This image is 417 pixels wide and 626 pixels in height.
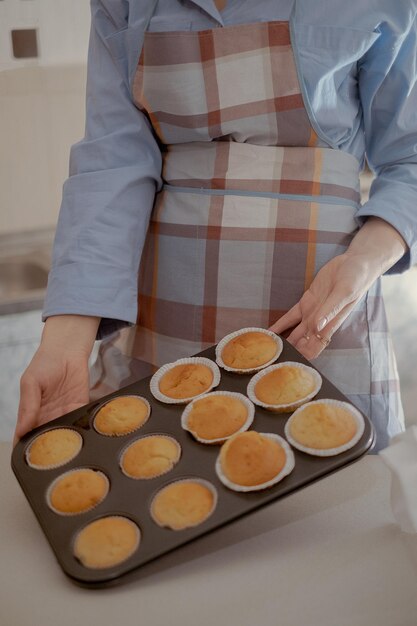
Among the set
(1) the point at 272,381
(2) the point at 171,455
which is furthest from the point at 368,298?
(2) the point at 171,455

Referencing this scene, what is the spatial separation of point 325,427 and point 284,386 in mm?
92

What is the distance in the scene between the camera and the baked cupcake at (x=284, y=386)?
86 cm

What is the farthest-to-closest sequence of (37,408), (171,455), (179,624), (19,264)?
(19,264) → (37,408) → (171,455) → (179,624)

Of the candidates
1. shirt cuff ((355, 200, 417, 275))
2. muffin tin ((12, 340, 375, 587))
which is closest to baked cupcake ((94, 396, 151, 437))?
muffin tin ((12, 340, 375, 587))

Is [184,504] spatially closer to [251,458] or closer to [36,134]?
[251,458]

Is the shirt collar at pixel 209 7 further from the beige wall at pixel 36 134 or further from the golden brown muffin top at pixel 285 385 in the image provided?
the beige wall at pixel 36 134

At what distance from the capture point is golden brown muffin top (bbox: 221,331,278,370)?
3.10ft

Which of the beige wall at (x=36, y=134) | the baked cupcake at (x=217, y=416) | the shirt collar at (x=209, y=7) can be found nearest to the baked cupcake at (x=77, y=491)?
the baked cupcake at (x=217, y=416)

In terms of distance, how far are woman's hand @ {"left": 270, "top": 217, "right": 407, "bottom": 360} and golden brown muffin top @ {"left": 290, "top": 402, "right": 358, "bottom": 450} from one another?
0.63 ft

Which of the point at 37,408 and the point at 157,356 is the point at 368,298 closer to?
the point at 157,356

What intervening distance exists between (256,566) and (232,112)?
68 centimetres

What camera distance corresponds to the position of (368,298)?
116 cm

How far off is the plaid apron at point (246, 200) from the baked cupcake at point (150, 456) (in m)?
0.33

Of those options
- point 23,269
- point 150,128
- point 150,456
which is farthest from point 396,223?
point 23,269
